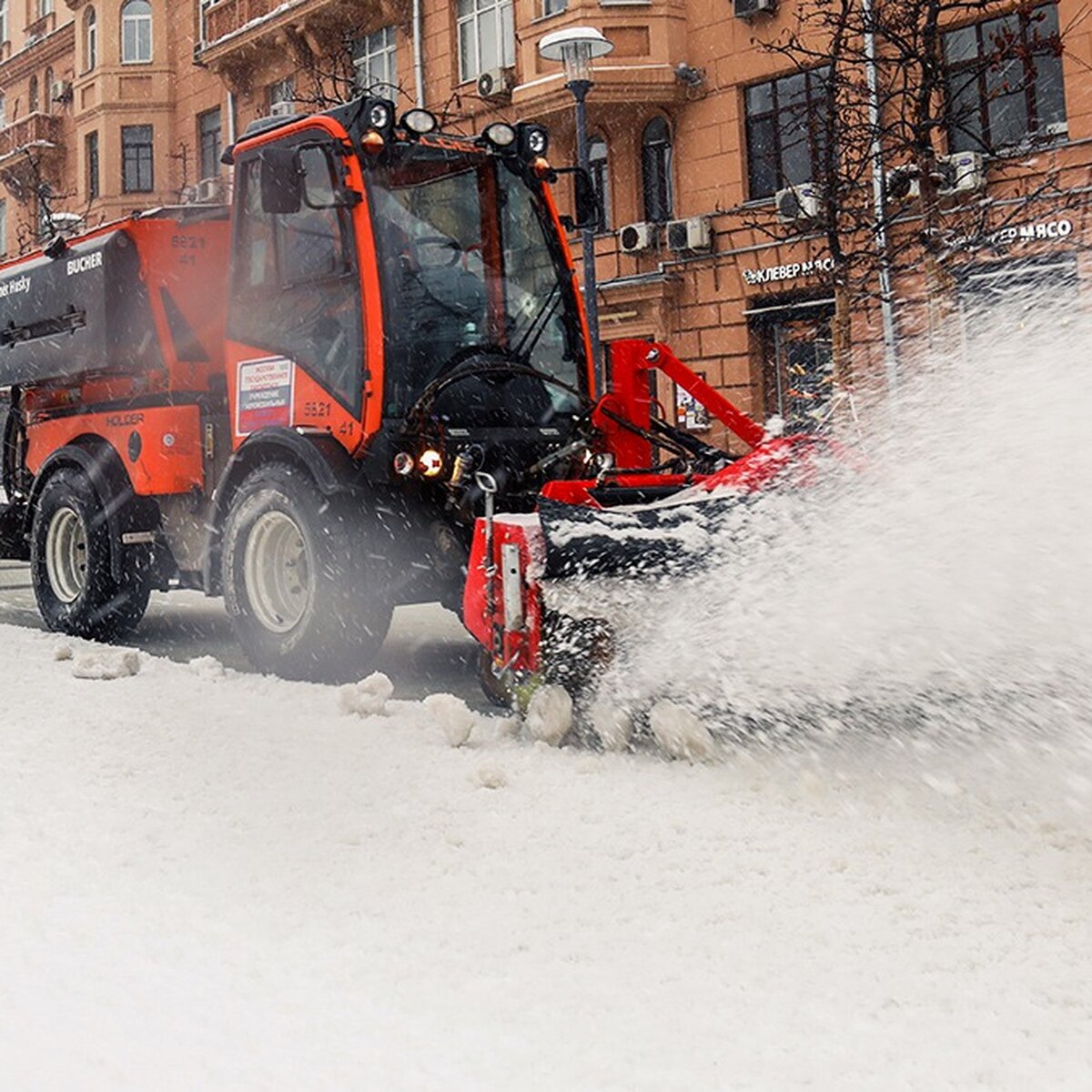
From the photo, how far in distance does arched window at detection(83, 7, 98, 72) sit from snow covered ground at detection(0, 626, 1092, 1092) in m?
31.6

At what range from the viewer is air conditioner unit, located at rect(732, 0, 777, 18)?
17234 mm

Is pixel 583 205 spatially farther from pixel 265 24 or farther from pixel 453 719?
pixel 265 24

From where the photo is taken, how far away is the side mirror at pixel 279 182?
18.0 ft

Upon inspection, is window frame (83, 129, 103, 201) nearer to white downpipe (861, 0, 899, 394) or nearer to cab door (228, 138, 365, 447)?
white downpipe (861, 0, 899, 394)

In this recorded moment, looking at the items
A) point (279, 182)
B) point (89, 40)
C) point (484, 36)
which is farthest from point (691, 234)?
point (89, 40)

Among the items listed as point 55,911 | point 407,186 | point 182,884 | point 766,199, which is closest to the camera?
point 55,911

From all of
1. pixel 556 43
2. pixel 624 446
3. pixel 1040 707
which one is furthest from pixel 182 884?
pixel 556 43

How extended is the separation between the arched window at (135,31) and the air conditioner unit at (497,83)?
569 inches

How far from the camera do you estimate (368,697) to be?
4.71 metres

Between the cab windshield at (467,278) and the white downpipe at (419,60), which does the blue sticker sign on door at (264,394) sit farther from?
the white downpipe at (419,60)

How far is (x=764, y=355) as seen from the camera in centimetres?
1792

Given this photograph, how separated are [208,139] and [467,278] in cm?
2529

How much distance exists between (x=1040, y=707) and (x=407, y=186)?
353cm

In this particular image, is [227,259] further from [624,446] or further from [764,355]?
[764,355]
